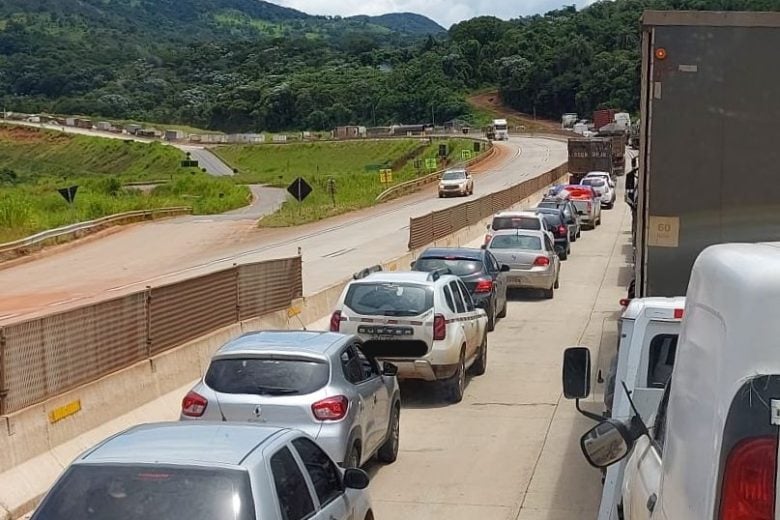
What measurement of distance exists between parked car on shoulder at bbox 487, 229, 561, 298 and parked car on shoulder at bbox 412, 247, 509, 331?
3.33 metres

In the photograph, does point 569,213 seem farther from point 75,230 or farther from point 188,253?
point 75,230

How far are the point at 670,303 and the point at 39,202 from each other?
5993cm

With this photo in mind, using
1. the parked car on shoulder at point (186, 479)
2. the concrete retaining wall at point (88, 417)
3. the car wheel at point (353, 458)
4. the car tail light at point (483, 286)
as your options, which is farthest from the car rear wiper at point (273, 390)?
the car tail light at point (483, 286)

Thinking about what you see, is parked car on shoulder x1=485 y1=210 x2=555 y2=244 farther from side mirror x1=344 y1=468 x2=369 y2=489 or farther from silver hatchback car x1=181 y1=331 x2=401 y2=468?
side mirror x1=344 y1=468 x2=369 y2=489

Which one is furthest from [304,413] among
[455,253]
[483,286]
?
[455,253]

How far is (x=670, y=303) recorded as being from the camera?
812cm

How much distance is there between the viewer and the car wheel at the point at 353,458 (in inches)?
403

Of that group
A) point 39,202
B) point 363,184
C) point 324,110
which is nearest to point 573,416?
point 39,202

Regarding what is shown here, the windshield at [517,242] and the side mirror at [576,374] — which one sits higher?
the side mirror at [576,374]

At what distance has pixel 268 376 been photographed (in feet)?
33.8

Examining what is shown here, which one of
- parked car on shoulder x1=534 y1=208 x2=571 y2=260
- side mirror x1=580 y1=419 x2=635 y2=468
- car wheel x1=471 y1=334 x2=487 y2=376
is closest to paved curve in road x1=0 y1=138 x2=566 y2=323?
parked car on shoulder x1=534 y1=208 x2=571 y2=260

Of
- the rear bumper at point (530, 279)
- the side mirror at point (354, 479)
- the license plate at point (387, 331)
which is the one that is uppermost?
the side mirror at point (354, 479)

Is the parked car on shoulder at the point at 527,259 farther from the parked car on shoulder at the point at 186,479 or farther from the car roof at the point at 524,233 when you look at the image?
the parked car on shoulder at the point at 186,479

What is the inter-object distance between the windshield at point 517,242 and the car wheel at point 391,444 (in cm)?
1411
